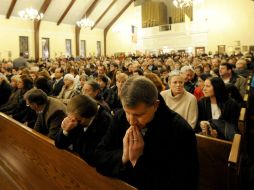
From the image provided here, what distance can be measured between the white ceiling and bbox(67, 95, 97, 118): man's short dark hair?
15.6 meters

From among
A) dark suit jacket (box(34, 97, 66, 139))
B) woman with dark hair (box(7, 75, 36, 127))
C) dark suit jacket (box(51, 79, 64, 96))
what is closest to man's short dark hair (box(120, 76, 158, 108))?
dark suit jacket (box(34, 97, 66, 139))

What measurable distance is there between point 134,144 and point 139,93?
28cm

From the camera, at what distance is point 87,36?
22.9 meters

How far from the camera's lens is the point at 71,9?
764 inches

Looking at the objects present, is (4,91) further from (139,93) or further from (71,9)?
(71,9)

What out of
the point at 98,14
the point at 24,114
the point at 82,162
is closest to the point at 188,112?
the point at 82,162

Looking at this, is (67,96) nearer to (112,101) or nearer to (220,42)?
(112,101)

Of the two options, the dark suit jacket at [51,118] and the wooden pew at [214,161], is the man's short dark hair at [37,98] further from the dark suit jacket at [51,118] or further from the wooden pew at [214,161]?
the wooden pew at [214,161]

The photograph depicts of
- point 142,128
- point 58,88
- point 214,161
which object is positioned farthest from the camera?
point 58,88

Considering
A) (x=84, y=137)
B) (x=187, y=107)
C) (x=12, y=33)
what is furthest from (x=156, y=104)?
(x=12, y=33)

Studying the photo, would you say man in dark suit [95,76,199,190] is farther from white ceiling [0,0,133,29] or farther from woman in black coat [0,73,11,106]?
white ceiling [0,0,133,29]

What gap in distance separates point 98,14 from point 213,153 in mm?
20140

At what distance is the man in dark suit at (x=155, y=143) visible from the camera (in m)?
1.54

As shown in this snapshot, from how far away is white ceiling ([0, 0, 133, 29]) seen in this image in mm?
16625
